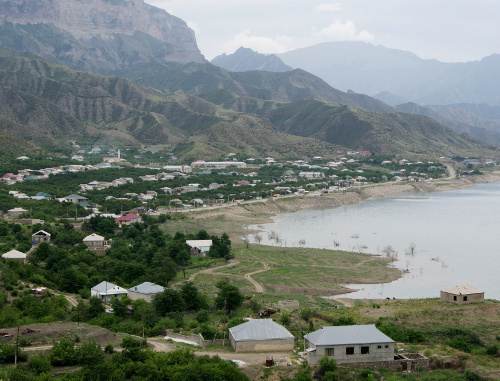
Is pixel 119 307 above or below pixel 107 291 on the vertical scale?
below

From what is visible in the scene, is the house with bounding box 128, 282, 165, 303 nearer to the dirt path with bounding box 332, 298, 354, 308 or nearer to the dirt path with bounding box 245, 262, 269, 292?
the dirt path with bounding box 245, 262, 269, 292

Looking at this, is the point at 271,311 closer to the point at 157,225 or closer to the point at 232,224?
the point at 157,225

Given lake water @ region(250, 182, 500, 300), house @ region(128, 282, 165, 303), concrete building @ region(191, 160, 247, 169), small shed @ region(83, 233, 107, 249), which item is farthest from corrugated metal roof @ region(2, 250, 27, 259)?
concrete building @ region(191, 160, 247, 169)

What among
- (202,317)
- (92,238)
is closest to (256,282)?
(202,317)

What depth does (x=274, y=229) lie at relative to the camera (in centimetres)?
6869

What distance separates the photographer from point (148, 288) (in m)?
35.8

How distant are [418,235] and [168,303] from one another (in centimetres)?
3778

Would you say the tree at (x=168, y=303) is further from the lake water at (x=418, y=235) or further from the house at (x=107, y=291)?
the lake water at (x=418, y=235)

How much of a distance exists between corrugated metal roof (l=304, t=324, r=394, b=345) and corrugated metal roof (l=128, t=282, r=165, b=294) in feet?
39.4

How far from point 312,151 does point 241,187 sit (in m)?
56.5

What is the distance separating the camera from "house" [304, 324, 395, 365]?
24109 millimetres

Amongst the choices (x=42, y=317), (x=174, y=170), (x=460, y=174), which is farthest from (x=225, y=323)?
(x=460, y=174)

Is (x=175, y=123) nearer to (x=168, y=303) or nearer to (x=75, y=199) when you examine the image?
(x=75, y=199)

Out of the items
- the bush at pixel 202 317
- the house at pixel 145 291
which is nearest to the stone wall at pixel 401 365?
the bush at pixel 202 317
